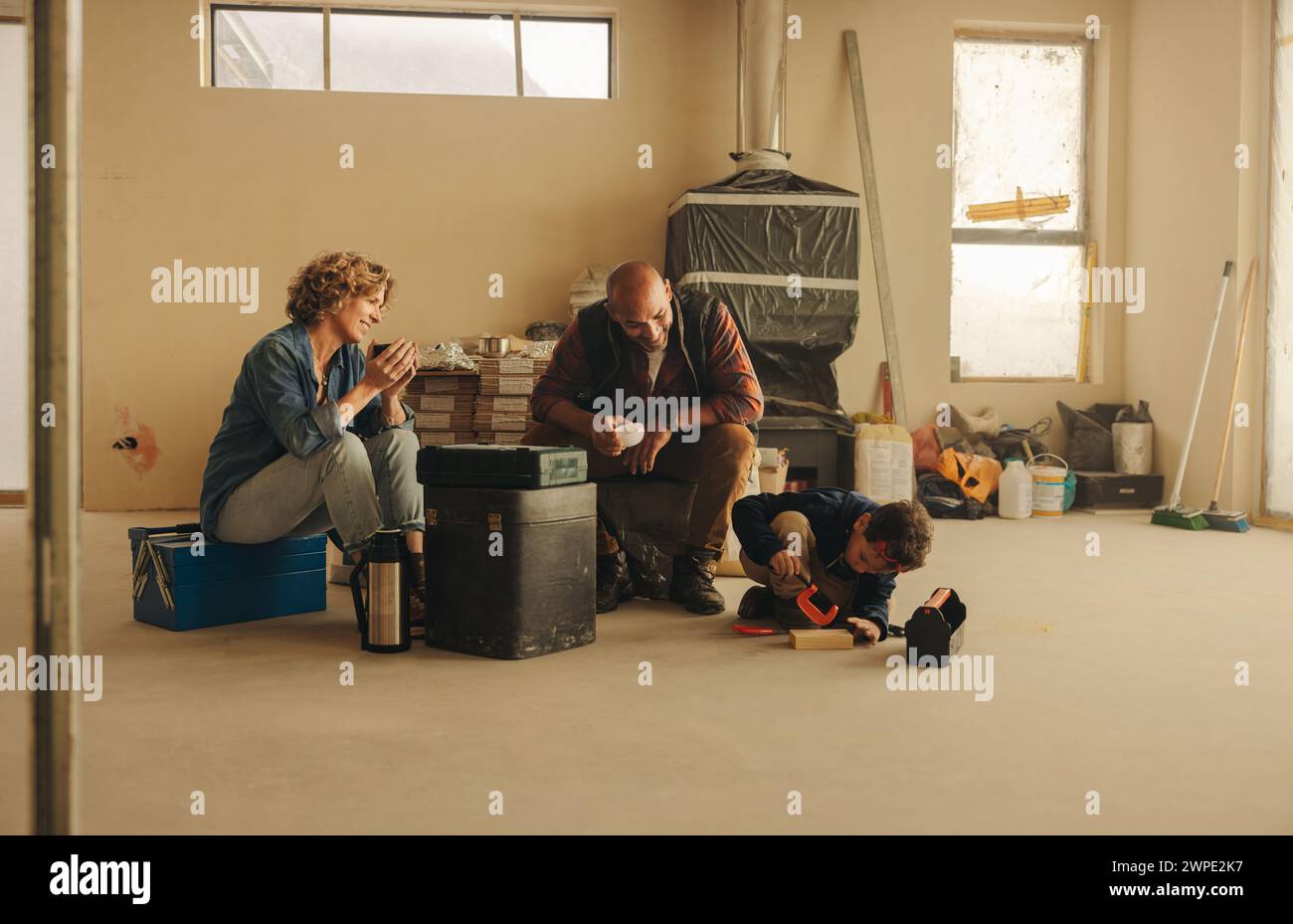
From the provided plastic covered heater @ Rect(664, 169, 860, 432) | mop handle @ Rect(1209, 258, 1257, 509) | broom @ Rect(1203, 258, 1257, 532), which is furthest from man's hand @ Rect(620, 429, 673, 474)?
mop handle @ Rect(1209, 258, 1257, 509)

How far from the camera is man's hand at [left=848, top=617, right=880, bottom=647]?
9.50 feet

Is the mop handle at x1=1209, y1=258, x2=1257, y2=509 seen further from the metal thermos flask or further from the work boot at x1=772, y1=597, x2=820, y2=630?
the metal thermos flask

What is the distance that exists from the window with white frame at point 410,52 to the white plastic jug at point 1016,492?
326 cm

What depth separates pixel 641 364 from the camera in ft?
11.8

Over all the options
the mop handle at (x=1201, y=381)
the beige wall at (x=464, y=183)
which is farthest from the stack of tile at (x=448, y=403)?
the mop handle at (x=1201, y=381)

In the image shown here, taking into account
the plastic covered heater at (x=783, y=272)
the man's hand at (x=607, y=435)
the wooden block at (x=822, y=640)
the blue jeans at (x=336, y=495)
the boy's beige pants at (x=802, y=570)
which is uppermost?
the plastic covered heater at (x=783, y=272)

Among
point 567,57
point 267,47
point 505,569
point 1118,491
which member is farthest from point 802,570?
point 267,47

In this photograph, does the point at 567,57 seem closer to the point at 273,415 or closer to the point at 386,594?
the point at 273,415

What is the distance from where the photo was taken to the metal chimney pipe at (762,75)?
6.24 metres

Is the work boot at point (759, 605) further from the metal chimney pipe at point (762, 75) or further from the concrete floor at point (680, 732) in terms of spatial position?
the metal chimney pipe at point (762, 75)

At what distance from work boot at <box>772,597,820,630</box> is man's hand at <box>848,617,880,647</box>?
161mm

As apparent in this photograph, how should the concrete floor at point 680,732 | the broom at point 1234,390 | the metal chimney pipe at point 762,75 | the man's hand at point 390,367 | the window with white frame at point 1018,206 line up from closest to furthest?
the concrete floor at point 680,732 → the man's hand at point 390,367 → the broom at point 1234,390 → the metal chimney pipe at point 762,75 → the window with white frame at point 1018,206

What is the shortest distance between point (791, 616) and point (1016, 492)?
11.0ft

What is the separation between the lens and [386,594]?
9.23 feet
